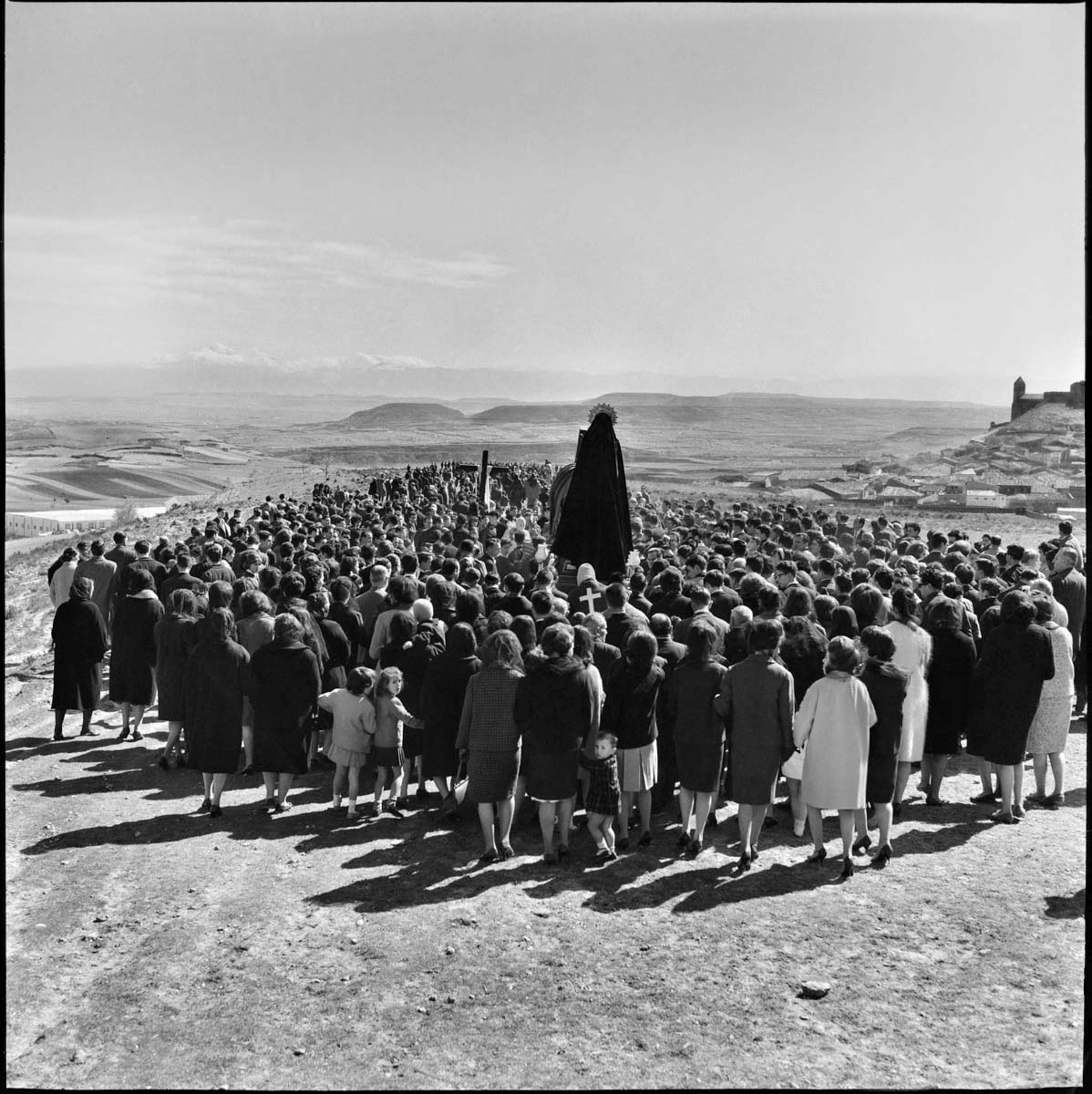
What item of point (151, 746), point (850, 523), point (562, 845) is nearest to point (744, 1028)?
point (562, 845)

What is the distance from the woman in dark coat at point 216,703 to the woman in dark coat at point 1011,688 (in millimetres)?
5503

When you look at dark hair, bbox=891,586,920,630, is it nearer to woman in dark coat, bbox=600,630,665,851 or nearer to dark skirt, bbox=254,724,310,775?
woman in dark coat, bbox=600,630,665,851

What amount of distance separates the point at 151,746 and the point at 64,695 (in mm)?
985

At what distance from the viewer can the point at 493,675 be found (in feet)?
23.7

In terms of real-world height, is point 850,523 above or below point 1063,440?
below

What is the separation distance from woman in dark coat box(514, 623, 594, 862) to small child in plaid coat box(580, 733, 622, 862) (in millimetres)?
125

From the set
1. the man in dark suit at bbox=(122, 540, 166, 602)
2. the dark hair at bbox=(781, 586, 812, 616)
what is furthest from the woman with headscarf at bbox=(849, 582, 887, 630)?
the man in dark suit at bbox=(122, 540, 166, 602)

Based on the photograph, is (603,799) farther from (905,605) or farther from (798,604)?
(905,605)

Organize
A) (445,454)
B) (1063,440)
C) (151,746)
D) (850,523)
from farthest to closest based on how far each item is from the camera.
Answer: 1. (445,454)
2. (1063,440)
3. (850,523)
4. (151,746)

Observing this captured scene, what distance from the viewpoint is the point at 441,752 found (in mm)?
8148

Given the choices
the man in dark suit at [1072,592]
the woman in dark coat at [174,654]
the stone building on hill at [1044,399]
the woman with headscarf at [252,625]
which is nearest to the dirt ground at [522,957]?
the woman with headscarf at [252,625]

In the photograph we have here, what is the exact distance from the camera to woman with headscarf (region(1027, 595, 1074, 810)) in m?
8.16

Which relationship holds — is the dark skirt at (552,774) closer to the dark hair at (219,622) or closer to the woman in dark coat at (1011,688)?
the dark hair at (219,622)

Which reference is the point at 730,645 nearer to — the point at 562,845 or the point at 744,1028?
the point at 562,845
